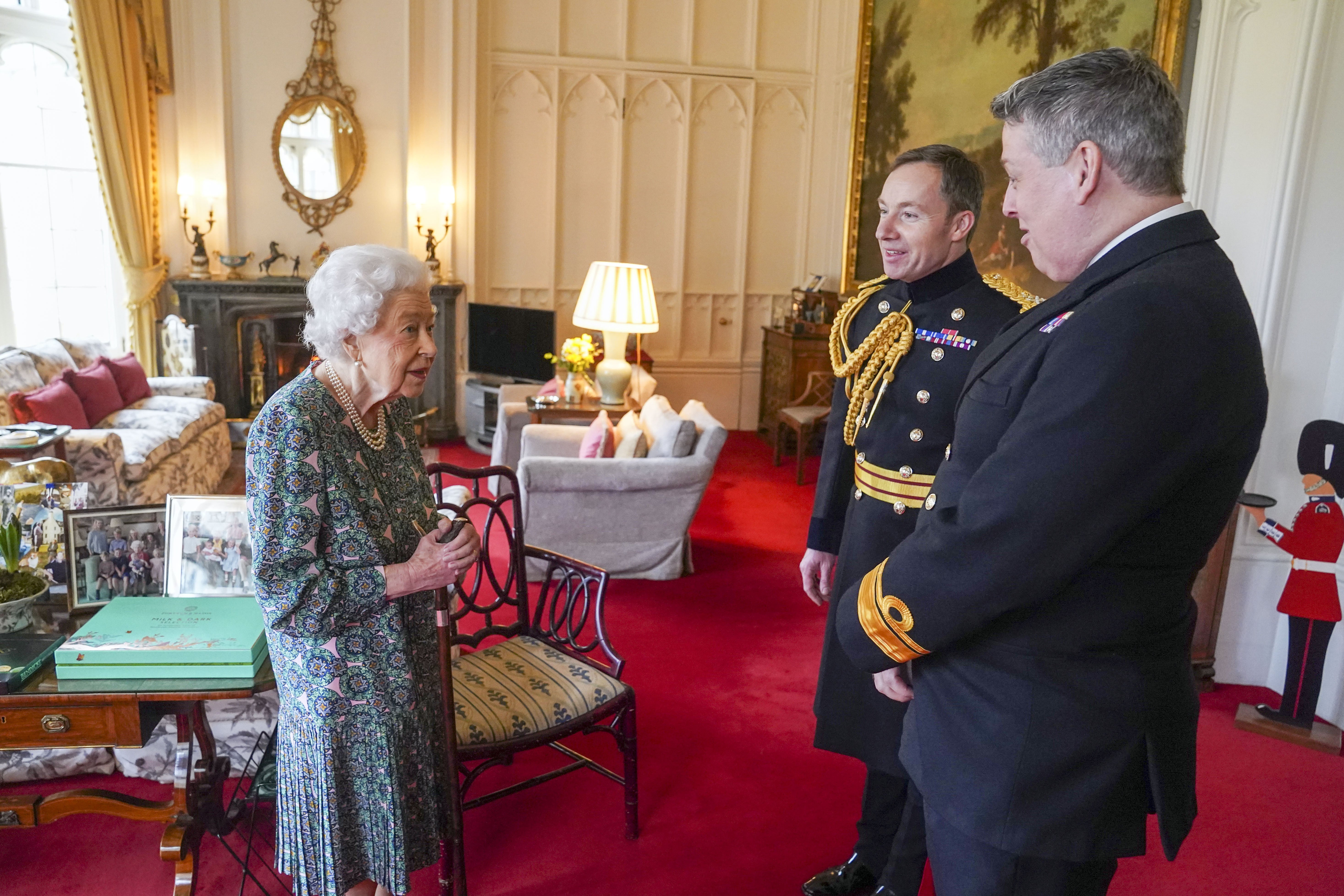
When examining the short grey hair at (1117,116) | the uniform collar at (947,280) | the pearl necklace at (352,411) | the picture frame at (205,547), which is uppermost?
the short grey hair at (1117,116)

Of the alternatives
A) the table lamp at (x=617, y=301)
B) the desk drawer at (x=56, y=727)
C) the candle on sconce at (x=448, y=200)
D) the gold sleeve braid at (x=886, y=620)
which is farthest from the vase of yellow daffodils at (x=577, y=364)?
the gold sleeve braid at (x=886, y=620)

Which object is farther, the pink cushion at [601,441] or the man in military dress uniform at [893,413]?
the pink cushion at [601,441]

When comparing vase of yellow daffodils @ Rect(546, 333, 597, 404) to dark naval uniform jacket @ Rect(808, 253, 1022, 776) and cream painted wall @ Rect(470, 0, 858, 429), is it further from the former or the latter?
dark naval uniform jacket @ Rect(808, 253, 1022, 776)

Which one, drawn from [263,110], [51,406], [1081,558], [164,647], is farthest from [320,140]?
[1081,558]

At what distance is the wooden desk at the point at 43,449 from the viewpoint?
144 inches

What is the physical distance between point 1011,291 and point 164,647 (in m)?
1.95

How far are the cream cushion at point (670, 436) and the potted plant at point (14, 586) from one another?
2876mm

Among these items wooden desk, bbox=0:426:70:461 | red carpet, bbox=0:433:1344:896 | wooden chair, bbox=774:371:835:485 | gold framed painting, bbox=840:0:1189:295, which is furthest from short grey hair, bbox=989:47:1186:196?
wooden chair, bbox=774:371:835:485

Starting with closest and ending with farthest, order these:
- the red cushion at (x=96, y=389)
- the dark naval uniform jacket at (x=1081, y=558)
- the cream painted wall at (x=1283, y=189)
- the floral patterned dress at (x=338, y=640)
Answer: the dark naval uniform jacket at (x=1081, y=558) → the floral patterned dress at (x=338, y=640) → the cream painted wall at (x=1283, y=189) → the red cushion at (x=96, y=389)

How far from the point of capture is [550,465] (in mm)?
4434

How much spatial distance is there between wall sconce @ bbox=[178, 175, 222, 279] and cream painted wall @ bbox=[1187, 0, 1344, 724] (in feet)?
22.1

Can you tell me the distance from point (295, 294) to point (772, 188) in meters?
4.17

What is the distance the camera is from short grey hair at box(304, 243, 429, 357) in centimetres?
178

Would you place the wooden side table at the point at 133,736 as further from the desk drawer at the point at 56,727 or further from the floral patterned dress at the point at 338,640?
the floral patterned dress at the point at 338,640
